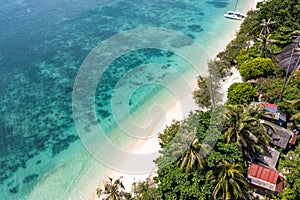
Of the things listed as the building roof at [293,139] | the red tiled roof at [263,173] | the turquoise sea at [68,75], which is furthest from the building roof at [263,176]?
the turquoise sea at [68,75]

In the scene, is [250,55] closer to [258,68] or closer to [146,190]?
[258,68]

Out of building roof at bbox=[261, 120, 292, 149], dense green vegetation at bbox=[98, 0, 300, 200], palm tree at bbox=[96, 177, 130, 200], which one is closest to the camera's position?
dense green vegetation at bbox=[98, 0, 300, 200]

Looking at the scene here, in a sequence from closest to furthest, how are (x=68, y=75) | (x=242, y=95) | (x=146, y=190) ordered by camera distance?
(x=146, y=190)
(x=242, y=95)
(x=68, y=75)

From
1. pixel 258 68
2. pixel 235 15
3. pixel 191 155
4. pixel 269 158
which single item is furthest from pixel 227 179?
pixel 235 15

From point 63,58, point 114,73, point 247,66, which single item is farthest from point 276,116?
point 63,58

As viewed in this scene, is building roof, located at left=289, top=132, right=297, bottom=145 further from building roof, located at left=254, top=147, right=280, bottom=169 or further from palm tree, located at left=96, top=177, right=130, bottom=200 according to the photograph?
palm tree, located at left=96, top=177, right=130, bottom=200

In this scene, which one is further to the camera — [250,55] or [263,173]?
[250,55]

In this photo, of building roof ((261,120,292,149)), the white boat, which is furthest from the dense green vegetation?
the white boat
